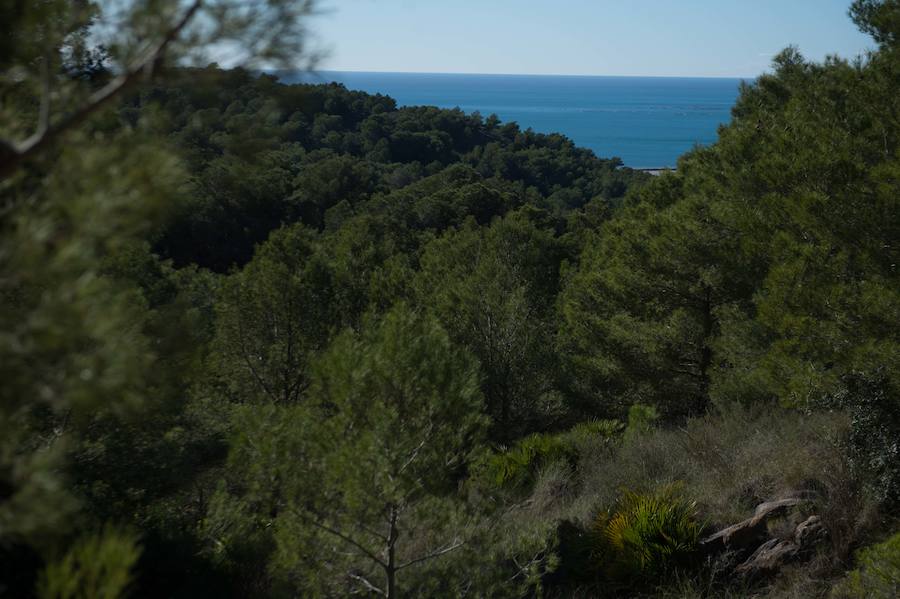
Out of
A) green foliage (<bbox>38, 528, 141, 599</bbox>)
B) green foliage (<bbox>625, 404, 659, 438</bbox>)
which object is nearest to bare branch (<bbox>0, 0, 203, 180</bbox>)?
green foliage (<bbox>38, 528, 141, 599</bbox>)

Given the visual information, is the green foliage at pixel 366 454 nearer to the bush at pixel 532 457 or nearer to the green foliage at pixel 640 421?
the bush at pixel 532 457

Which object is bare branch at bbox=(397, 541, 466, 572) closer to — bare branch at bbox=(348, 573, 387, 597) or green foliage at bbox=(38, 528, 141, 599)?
bare branch at bbox=(348, 573, 387, 597)

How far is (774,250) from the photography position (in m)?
7.77

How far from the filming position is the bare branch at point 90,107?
1.81 m

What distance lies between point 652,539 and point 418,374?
3102 mm

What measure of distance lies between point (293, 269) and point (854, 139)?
8620 millimetres

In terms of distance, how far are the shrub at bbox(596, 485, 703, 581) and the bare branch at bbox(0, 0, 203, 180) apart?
592 cm

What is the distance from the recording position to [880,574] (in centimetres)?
423

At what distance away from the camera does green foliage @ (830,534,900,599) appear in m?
4.25

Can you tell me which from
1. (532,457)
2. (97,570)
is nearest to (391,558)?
(97,570)

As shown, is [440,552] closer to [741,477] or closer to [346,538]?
[346,538]

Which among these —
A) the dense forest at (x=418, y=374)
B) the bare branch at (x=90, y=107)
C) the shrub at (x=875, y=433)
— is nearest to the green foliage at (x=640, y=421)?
the dense forest at (x=418, y=374)

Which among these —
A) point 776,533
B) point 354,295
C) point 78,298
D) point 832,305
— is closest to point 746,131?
point 832,305

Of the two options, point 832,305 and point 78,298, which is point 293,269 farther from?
point 78,298
